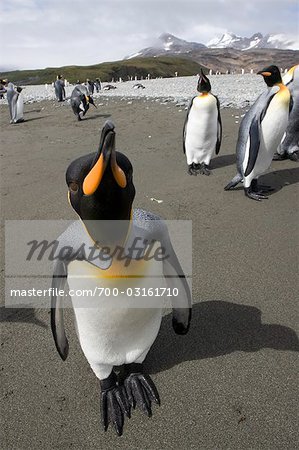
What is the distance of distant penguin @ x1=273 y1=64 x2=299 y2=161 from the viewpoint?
651 cm

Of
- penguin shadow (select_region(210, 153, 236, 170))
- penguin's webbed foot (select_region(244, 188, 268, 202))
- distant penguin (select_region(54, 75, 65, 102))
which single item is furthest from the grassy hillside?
penguin's webbed foot (select_region(244, 188, 268, 202))

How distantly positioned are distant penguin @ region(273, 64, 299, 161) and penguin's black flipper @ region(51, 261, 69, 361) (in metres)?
5.45

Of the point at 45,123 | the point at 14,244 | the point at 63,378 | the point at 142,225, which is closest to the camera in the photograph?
the point at 142,225

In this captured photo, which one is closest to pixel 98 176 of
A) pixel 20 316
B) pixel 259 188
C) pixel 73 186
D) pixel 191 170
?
pixel 73 186

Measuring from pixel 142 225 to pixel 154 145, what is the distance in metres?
6.42

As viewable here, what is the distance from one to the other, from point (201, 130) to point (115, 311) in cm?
469

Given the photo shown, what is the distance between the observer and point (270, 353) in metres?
2.56

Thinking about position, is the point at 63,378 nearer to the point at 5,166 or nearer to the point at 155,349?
the point at 155,349

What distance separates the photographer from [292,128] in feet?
21.7

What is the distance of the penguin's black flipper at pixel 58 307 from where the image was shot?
208 centimetres

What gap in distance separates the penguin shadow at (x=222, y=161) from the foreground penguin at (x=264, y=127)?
5.16ft

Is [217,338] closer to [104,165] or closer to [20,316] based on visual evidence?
[20,316]

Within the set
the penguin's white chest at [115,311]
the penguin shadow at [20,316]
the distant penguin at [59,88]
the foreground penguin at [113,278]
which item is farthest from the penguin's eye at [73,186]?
the distant penguin at [59,88]

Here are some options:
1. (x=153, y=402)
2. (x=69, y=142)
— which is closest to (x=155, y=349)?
(x=153, y=402)
